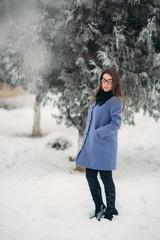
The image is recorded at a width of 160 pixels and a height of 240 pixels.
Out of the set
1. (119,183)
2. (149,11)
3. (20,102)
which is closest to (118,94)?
(119,183)

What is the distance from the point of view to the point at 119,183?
4.61m

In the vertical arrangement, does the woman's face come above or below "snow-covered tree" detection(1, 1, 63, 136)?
below

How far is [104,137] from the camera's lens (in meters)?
2.95

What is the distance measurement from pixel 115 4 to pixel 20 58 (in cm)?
270

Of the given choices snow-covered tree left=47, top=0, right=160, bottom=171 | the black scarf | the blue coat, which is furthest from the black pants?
snow-covered tree left=47, top=0, right=160, bottom=171

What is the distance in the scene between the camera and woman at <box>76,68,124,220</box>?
2.91 meters

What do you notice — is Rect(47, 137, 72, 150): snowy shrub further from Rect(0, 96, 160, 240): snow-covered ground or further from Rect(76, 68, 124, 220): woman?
Rect(76, 68, 124, 220): woman

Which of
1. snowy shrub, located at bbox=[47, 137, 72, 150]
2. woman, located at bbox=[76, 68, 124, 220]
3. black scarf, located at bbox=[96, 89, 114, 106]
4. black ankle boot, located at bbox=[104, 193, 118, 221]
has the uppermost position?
black scarf, located at bbox=[96, 89, 114, 106]

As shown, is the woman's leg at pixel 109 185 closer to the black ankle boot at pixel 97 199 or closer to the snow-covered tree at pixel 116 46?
the black ankle boot at pixel 97 199

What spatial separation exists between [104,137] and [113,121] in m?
0.26

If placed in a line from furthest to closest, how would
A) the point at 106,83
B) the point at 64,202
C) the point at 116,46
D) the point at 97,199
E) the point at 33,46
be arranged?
1. the point at 33,46
2. the point at 116,46
3. the point at 64,202
4. the point at 97,199
5. the point at 106,83

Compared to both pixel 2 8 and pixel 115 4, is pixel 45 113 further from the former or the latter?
pixel 115 4

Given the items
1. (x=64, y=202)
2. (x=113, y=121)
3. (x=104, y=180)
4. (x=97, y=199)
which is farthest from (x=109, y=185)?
(x=64, y=202)

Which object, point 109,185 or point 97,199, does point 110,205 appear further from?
point 109,185
